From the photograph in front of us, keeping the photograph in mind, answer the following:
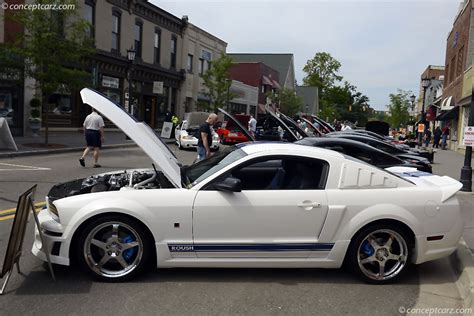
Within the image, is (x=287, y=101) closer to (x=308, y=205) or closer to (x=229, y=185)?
(x=308, y=205)

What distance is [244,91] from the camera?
5116 cm

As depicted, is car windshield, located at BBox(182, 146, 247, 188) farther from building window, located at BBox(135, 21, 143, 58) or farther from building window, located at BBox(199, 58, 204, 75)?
building window, located at BBox(199, 58, 204, 75)

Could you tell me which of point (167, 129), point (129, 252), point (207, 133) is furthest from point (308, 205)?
point (167, 129)

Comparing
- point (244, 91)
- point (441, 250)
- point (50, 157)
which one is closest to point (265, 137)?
point (50, 157)

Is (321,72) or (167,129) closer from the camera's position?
(167,129)

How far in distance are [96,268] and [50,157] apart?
38.0ft

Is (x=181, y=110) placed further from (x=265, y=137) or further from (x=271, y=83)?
(x=271, y=83)

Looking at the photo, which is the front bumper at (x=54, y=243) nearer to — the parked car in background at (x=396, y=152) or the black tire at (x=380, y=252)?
the black tire at (x=380, y=252)

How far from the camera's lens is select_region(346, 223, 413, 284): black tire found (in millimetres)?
4574

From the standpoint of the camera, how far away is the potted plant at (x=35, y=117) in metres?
19.9

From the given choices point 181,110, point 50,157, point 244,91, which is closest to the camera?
point 50,157

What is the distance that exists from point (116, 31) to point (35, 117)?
9.46m

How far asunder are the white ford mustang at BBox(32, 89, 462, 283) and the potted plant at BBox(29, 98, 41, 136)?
54.8 feet

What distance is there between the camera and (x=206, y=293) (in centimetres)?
422
